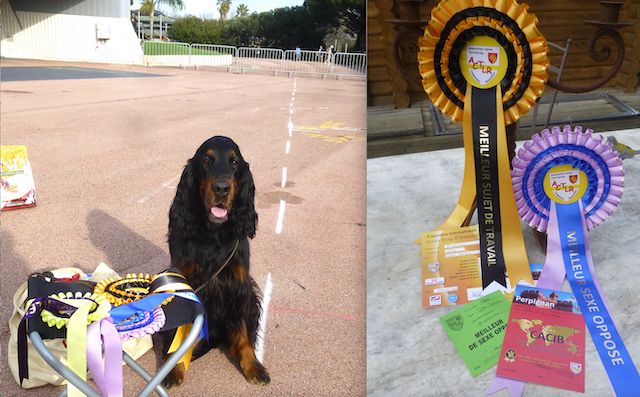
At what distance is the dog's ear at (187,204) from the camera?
207cm

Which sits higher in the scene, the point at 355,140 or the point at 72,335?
the point at 72,335

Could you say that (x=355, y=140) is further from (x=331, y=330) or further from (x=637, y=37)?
(x=331, y=330)

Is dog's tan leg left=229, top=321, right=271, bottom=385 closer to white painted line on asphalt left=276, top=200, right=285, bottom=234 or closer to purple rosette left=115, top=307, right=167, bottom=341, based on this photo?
purple rosette left=115, top=307, right=167, bottom=341

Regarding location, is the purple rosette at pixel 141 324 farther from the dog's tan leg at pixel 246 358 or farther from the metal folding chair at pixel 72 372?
the dog's tan leg at pixel 246 358

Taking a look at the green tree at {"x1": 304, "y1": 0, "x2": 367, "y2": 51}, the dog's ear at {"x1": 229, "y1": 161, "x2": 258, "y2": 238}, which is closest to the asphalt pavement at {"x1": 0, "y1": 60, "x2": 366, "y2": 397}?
the dog's ear at {"x1": 229, "y1": 161, "x2": 258, "y2": 238}

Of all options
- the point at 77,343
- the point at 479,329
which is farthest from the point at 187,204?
the point at 479,329

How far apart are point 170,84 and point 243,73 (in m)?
4.51

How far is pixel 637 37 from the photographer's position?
5281mm

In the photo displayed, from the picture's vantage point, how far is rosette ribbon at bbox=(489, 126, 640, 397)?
2502 mm

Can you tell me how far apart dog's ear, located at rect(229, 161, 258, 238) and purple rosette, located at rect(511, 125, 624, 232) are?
128 cm

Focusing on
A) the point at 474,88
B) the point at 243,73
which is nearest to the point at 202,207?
the point at 474,88

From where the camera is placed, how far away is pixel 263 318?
8.38 ft

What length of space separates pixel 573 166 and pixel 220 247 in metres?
1.60

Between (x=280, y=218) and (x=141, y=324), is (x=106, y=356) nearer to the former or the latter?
(x=141, y=324)
